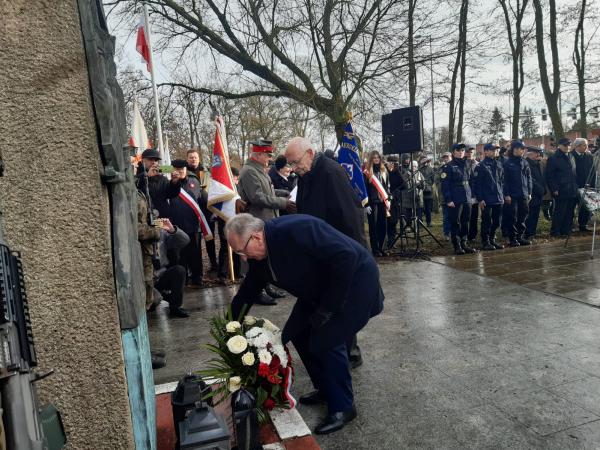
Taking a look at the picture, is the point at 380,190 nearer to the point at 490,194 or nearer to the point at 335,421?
the point at 490,194

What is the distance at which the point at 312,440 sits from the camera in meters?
2.82

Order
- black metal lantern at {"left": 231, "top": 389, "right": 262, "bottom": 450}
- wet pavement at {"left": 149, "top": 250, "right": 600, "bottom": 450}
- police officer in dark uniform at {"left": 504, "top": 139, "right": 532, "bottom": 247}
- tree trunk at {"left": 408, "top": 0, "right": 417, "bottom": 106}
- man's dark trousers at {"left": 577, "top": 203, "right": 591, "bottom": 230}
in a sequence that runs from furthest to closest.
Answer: tree trunk at {"left": 408, "top": 0, "right": 417, "bottom": 106}
man's dark trousers at {"left": 577, "top": 203, "right": 591, "bottom": 230}
police officer in dark uniform at {"left": 504, "top": 139, "right": 532, "bottom": 247}
wet pavement at {"left": 149, "top": 250, "right": 600, "bottom": 450}
black metal lantern at {"left": 231, "top": 389, "right": 262, "bottom": 450}

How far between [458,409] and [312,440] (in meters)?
1.03

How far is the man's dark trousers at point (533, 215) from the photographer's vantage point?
998 centimetres

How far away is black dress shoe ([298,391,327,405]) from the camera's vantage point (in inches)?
135

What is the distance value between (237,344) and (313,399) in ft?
2.63

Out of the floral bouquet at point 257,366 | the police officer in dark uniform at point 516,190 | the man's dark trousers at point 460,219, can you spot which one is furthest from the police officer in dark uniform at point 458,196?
the floral bouquet at point 257,366

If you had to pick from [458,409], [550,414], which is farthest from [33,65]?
[550,414]

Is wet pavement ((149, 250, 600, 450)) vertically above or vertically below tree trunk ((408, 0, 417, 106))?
below

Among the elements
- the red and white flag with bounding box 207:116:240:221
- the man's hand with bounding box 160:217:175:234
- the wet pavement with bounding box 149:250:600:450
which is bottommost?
the wet pavement with bounding box 149:250:600:450

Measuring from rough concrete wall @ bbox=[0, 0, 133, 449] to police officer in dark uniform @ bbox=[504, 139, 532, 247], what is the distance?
8.69m

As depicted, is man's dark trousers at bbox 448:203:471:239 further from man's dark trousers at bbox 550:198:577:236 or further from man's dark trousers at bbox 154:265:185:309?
man's dark trousers at bbox 154:265:185:309

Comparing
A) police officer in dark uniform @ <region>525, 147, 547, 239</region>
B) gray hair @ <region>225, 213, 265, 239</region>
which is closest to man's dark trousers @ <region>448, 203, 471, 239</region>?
police officer in dark uniform @ <region>525, 147, 547, 239</region>

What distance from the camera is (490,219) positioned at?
939 centimetres
